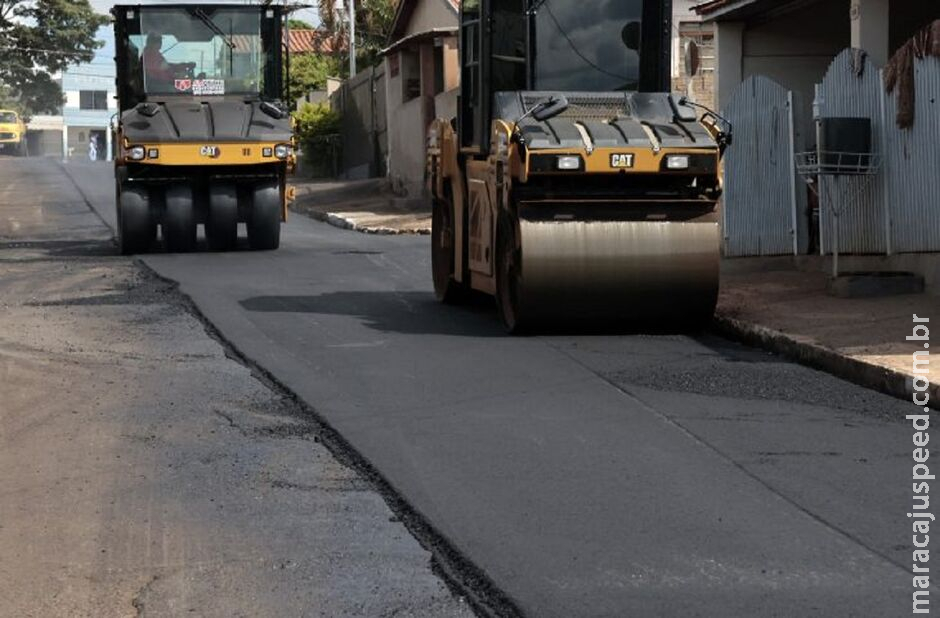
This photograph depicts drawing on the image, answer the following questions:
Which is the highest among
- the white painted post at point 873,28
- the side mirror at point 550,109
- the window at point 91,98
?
the window at point 91,98

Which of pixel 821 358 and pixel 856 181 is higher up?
pixel 856 181

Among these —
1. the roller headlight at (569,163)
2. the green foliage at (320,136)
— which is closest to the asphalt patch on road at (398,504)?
the roller headlight at (569,163)

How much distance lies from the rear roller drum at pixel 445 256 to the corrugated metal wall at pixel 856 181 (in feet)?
11.4

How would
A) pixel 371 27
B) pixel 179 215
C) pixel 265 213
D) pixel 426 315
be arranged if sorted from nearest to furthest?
1. pixel 426 315
2. pixel 179 215
3. pixel 265 213
4. pixel 371 27

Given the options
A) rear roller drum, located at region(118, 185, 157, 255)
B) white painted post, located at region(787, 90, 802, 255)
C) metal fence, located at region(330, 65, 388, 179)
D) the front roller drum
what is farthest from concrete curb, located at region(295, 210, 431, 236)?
the front roller drum

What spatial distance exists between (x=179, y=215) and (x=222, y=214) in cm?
56

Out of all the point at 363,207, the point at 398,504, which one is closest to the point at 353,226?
the point at 363,207

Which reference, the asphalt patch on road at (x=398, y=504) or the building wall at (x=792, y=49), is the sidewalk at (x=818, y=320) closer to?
the asphalt patch on road at (x=398, y=504)

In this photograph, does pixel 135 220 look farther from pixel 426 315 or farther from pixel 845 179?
pixel 845 179

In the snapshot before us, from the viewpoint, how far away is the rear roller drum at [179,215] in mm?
21625

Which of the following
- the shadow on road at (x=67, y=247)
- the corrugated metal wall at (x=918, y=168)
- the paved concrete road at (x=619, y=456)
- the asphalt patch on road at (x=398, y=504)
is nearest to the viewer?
the asphalt patch on road at (x=398, y=504)

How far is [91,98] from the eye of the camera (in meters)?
107

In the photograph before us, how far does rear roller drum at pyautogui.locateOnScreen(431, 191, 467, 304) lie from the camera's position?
15484 mm

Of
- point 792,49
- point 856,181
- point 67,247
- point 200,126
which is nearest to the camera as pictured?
point 856,181
